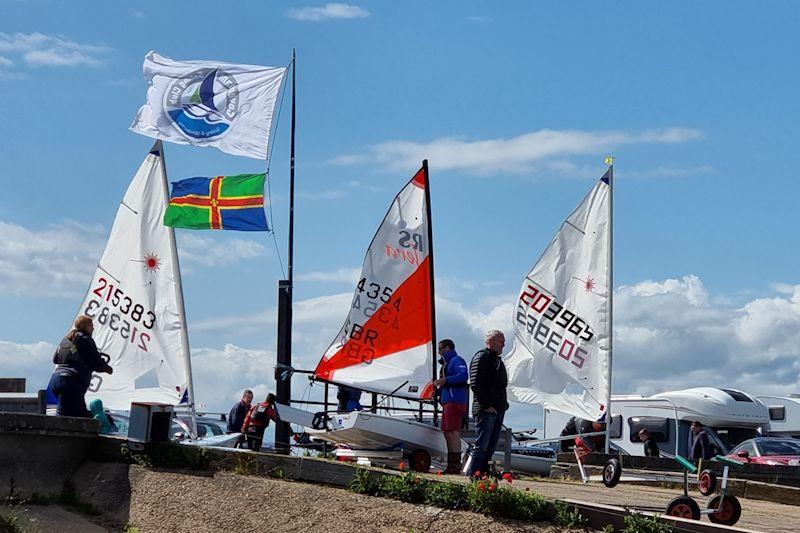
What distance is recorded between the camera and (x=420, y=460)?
16.7 m

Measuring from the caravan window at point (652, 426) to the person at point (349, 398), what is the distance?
11.2m

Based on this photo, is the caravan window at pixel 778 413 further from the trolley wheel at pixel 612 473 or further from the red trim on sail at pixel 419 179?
the trolley wheel at pixel 612 473

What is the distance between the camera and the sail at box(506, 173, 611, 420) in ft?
77.6

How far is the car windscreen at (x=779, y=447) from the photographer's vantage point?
24.1 m

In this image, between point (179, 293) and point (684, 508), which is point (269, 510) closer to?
point (684, 508)

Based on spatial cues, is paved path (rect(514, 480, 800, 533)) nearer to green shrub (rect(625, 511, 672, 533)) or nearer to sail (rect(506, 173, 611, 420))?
green shrub (rect(625, 511, 672, 533))

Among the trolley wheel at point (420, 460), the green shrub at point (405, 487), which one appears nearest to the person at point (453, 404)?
the trolley wheel at point (420, 460)

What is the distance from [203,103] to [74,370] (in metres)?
9.23

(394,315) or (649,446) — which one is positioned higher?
(394,315)

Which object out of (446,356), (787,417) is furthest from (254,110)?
(787,417)

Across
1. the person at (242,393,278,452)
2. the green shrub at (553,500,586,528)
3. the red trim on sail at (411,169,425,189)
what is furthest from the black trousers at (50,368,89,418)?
the red trim on sail at (411,169,425,189)

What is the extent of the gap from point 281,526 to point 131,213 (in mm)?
14691

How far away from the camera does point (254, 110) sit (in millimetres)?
22125

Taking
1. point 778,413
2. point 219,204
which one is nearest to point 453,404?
point 219,204
